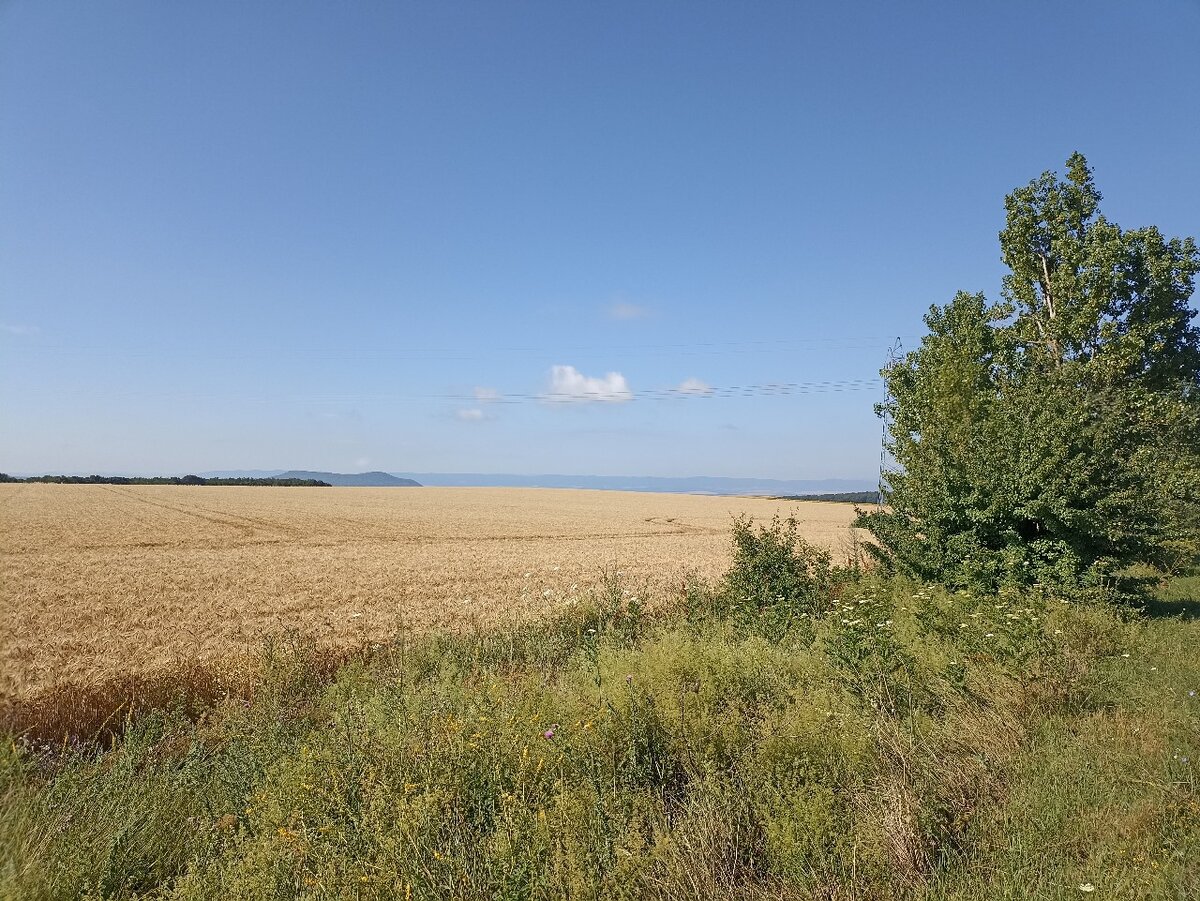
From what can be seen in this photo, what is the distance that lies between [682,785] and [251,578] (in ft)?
53.6

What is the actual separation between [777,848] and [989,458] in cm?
1063

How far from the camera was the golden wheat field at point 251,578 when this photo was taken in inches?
401

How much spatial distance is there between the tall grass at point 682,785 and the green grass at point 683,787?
0.8 inches

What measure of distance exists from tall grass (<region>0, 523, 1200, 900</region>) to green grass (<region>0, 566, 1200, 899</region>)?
2cm

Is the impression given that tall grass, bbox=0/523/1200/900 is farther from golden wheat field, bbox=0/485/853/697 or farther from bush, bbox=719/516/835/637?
golden wheat field, bbox=0/485/853/697

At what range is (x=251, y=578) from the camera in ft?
55.6

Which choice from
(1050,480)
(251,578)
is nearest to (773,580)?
(1050,480)

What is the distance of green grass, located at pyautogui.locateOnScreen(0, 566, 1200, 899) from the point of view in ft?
10.9

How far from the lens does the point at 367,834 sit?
11.8 feet

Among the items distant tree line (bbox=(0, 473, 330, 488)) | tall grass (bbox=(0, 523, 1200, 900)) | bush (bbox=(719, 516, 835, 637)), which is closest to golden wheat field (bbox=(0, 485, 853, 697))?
bush (bbox=(719, 516, 835, 637))

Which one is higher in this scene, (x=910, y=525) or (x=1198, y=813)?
(x=910, y=525)

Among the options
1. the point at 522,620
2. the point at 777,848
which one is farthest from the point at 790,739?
the point at 522,620

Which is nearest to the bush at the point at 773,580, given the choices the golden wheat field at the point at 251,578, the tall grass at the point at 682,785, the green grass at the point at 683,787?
the tall grass at the point at 682,785

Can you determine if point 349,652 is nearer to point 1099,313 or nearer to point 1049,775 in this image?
point 1049,775
